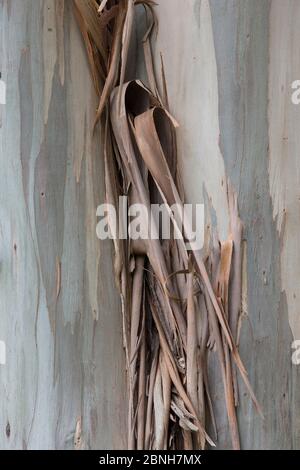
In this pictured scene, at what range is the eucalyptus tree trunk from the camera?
859mm

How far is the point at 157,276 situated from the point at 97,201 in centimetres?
14

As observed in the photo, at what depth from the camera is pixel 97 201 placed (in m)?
0.90

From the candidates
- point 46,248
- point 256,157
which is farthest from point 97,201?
point 256,157

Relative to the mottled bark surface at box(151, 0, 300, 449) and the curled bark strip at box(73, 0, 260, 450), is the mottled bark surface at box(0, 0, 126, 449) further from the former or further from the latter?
the mottled bark surface at box(151, 0, 300, 449)

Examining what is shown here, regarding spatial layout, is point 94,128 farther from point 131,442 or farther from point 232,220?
point 131,442

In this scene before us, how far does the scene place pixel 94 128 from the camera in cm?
90

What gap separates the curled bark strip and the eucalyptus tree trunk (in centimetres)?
2

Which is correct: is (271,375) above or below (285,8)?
below

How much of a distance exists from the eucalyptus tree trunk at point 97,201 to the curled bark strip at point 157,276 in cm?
2

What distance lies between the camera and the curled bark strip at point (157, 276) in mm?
859
